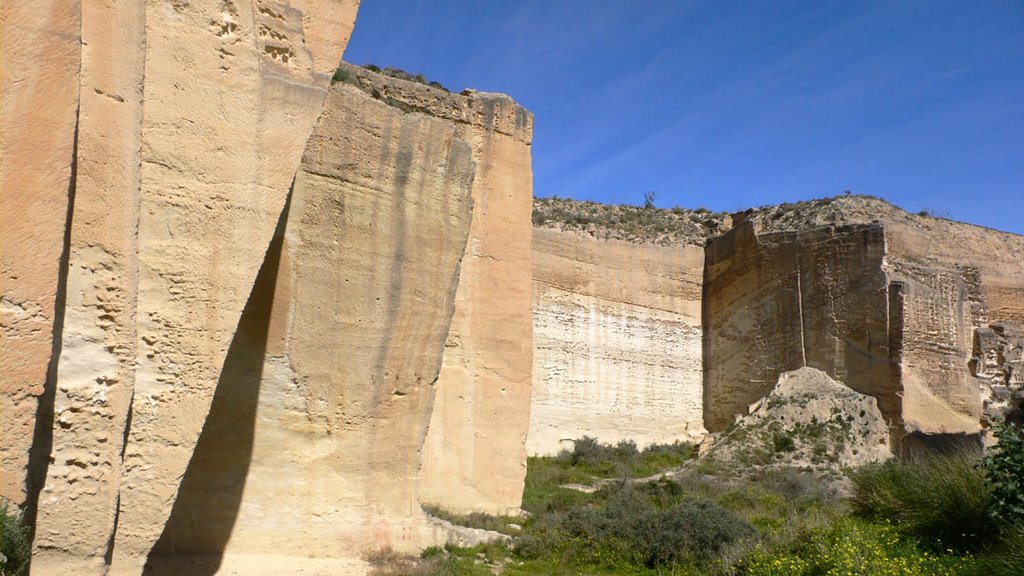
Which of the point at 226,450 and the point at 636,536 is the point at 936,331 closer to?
the point at 636,536

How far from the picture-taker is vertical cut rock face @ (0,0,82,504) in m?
3.51

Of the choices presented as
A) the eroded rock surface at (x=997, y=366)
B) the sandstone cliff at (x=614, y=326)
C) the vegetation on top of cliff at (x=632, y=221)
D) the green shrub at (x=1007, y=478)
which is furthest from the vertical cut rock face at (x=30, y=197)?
the eroded rock surface at (x=997, y=366)

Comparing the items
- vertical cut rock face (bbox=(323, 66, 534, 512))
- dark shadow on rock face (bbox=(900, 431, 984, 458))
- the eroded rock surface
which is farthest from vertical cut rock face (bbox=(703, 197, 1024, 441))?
vertical cut rock face (bbox=(323, 66, 534, 512))

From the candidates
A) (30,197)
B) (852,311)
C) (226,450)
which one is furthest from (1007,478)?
(852,311)

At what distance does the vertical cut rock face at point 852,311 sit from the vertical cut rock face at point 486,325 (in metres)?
9.23

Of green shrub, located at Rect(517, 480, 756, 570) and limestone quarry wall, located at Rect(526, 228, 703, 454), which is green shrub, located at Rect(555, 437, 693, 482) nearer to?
limestone quarry wall, located at Rect(526, 228, 703, 454)

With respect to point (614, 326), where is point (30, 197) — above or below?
below

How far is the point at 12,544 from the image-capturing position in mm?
3449

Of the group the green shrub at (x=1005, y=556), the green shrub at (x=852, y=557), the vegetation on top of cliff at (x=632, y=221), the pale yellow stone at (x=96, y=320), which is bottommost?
the green shrub at (x=852, y=557)

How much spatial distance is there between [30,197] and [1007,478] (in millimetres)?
6992

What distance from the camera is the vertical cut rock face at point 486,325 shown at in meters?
9.53

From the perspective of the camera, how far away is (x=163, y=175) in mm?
4523

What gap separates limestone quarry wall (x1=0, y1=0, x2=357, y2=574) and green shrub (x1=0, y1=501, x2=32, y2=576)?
11 centimetres

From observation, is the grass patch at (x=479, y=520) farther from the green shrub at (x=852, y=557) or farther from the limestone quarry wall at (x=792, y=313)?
the limestone quarry wall at (x=792, y=313)
